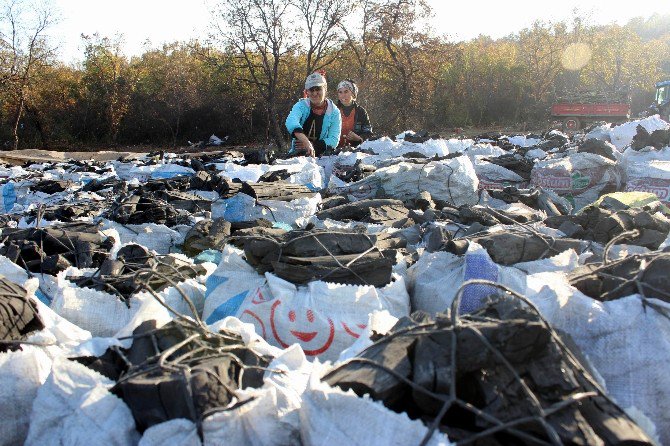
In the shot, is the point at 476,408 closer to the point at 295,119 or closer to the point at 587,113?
the point at 295,119

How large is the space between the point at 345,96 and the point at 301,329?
668 centimetres

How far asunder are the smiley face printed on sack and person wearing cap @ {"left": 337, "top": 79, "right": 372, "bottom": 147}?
6551 mm

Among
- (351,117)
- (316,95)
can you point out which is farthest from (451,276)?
(351,117)

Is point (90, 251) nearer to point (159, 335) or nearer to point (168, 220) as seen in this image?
point (168, 220)

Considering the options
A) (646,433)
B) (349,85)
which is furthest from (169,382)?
(349,85)

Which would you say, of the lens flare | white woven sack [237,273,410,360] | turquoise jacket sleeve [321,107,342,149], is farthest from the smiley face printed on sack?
the lens flare

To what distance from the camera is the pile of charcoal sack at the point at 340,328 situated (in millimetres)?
1403

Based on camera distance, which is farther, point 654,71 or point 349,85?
point 654,71

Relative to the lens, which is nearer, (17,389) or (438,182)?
(17,389)

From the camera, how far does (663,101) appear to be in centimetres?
1944

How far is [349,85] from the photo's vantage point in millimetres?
8539

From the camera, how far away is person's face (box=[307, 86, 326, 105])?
736 centimetres

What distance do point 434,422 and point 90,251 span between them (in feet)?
8.49

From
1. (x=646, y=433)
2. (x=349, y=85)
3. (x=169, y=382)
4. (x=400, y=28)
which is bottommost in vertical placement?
(x=646, y=433)
